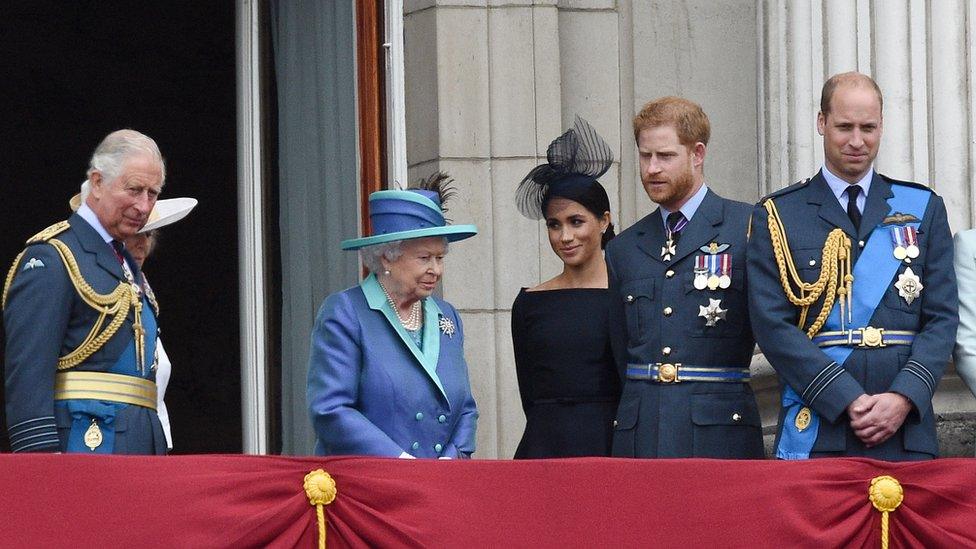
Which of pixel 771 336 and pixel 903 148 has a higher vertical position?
pixel 903 148

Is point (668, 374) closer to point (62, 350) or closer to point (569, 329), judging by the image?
point (569, 329)

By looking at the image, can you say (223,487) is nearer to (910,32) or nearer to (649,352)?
(649,352)

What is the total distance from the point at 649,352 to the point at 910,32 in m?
1.85

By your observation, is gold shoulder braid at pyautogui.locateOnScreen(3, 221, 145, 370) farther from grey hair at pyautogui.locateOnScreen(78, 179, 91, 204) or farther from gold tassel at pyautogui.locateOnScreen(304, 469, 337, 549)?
gold tassel at pyautogui.locateOnScreen(304, 469, 337, 549)

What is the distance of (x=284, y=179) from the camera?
7.96 metres

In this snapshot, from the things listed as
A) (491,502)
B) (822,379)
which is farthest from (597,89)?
(491,502)

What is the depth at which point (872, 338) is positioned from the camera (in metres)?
5.38

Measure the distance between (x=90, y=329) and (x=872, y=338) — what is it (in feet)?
6.70

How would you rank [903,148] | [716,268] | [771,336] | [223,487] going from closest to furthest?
1. [223,487]
2. [771,336]
3. [716,268]
4. [903,148]

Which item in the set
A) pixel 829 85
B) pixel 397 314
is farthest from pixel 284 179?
pixel 829 85

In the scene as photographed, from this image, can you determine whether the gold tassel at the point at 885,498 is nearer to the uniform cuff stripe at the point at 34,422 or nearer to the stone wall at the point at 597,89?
the uniform cuff stripe at the point at 34,422

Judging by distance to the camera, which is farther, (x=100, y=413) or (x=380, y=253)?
(x=380, y=253)

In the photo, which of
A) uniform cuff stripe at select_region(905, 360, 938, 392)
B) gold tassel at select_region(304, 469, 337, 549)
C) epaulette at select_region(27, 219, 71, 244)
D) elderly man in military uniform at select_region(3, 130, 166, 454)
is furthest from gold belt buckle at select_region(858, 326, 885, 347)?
epaulette at select_region(27, 219, 71, 244)

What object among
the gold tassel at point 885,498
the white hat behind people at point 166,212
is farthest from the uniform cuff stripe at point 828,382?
the white hat behind people at point 166,212
